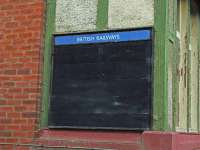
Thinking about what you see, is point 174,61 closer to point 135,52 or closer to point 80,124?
point 135,52

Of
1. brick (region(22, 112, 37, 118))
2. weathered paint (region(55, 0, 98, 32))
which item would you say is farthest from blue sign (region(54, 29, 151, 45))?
brick (region(22, 112, 37, 118))

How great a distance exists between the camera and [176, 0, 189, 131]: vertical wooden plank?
7.25 m

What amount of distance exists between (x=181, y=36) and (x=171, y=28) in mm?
1323

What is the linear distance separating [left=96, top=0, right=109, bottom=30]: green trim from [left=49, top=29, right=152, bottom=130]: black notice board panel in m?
0.11

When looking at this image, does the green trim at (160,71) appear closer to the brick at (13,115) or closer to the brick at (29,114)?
the brick at (29,114)

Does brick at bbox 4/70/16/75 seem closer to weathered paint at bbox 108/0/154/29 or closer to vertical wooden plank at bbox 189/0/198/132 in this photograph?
weathered paint at bbox 108/0/154/29

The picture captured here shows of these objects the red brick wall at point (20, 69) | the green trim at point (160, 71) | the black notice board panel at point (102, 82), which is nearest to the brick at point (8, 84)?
the red brick wall at point (20, 69)

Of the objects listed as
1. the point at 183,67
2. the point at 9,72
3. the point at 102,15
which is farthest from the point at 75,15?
the point at 183,67

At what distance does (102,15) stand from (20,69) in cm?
136

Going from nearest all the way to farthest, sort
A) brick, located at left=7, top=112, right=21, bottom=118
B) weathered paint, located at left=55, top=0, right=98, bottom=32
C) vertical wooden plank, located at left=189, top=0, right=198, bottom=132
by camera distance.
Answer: weathered paint, located at left=55, top=0, right=98, bottom=32
brick, located at left=7, top=112, right=21, bottom=118
vertical wooden plank, located at left=189, top=0, right=198, bottom=132

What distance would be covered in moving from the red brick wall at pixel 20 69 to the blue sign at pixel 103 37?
0.35 m

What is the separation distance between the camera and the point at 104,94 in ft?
20.0

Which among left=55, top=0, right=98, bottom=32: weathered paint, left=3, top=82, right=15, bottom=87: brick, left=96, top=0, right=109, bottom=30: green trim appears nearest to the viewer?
left=96, top=0, right=109, bottom=30: green trim

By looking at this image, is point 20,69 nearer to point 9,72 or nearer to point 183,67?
point 9,72
